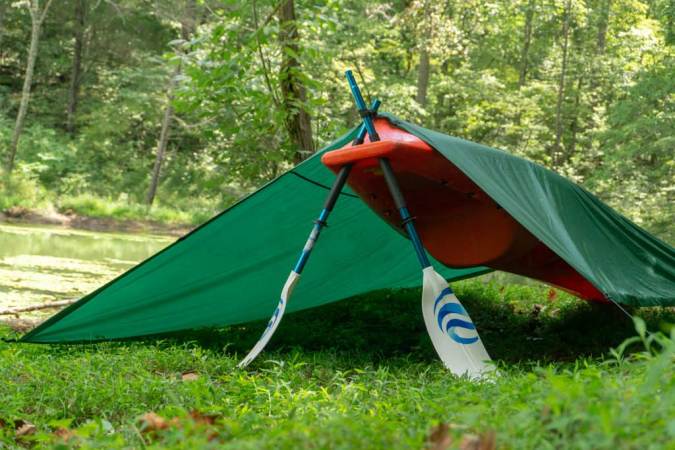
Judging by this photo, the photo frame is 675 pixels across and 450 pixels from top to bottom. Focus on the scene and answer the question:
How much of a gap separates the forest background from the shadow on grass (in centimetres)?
176

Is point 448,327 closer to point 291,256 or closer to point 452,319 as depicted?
point 452,319

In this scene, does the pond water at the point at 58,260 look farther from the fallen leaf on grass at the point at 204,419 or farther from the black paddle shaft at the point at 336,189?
the fallen leaf on grass at the point at 204,419

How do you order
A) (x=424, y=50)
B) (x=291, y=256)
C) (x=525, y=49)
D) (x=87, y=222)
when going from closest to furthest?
(x=291, y=256) < (x=424, y=50) < (x=87, y=222) < (x=525, y=49)

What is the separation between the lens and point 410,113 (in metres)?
15.5

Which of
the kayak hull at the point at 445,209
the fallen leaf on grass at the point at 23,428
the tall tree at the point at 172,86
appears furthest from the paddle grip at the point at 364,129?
the tall tree at the point at 172,86

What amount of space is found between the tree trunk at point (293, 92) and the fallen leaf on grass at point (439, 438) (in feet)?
15.1

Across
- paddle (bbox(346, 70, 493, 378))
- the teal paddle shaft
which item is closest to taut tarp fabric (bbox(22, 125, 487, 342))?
the teal paddle shaft

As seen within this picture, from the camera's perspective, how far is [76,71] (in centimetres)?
2345

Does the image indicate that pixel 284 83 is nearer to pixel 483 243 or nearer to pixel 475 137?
pixel 483 243

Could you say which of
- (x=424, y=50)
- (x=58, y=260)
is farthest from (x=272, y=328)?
(x=424, y=50)

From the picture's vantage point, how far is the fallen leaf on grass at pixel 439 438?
5.10ft

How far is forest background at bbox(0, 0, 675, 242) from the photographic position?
6559mm

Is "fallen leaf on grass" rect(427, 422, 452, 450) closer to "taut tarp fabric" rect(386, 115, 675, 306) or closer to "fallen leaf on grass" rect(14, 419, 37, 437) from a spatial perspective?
"fallen leaf on grass" rect(14, 419, 37, 437)

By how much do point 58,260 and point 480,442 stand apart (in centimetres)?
823
